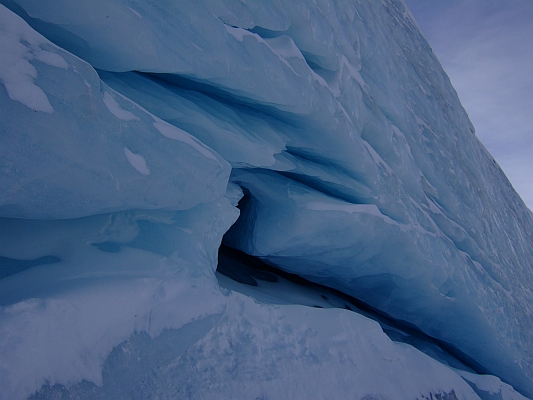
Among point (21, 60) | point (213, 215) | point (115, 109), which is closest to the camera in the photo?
point (21, 60)

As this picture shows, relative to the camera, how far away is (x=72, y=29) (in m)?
1.02

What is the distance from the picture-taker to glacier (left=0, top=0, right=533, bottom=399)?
0.88 m

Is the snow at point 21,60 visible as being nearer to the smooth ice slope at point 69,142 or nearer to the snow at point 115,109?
the smooth ice slope at point 69,142

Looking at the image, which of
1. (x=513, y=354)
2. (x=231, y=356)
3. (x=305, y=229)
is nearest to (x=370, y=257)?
(x=305, y=229)

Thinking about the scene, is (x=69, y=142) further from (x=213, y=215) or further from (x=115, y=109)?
(x=213, y=215)

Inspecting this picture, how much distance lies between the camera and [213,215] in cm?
154

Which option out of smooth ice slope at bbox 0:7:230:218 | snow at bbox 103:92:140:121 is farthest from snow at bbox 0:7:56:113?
snow at bbox 103:92:140:121

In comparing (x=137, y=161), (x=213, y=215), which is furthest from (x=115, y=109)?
(x=213, y=215)

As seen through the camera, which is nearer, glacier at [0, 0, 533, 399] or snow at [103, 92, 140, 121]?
glacier at [0, 0, 533, 399]

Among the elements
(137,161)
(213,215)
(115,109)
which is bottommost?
(213,215)

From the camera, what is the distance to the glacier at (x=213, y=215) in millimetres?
877

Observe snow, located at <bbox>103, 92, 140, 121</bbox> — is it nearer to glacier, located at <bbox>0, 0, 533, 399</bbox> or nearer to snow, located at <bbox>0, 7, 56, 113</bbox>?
glacier, located at <bbox>0, 0, 533, 399</bbox>

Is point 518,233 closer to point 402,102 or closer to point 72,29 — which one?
point 402,102

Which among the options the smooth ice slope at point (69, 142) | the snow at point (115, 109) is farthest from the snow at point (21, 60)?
the snow at point (115, 109)
